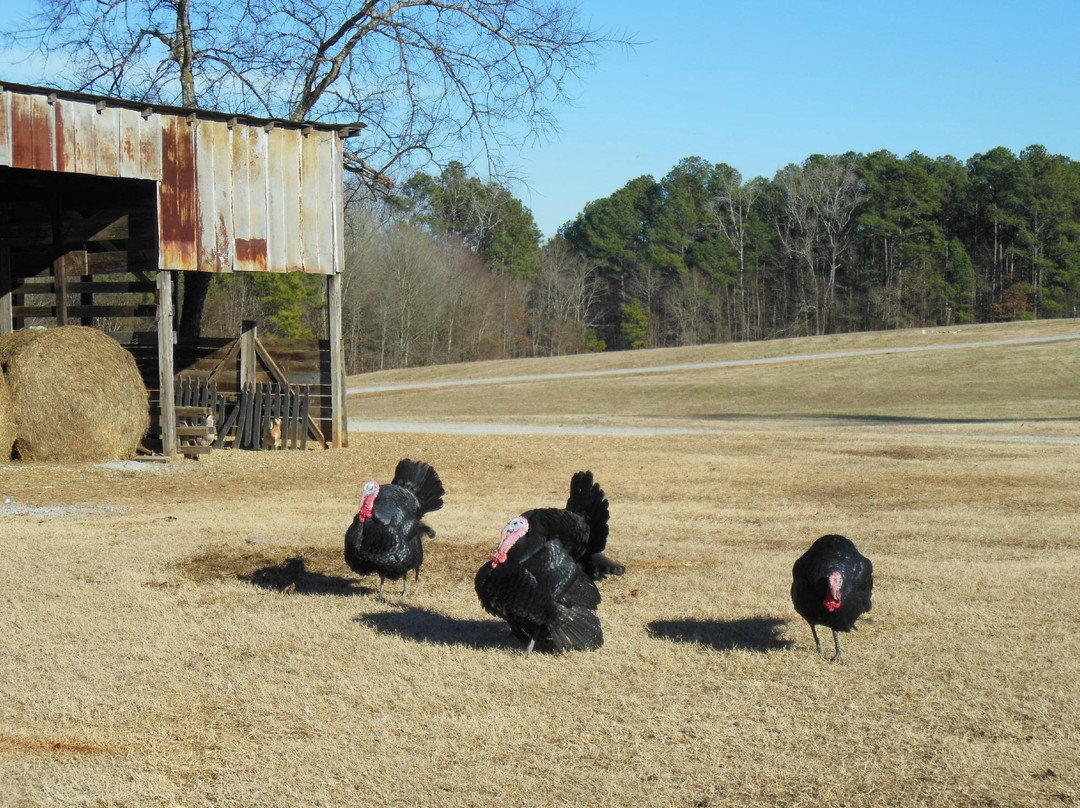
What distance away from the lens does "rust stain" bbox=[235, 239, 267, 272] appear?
16719 mm

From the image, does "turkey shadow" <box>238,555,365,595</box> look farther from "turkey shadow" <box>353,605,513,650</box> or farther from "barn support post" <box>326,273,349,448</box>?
"barn support post" <box>326,273,349,448</box>

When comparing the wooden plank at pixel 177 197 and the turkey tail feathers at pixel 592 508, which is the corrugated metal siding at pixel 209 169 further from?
the turkey tail feathers at pixel 592 508

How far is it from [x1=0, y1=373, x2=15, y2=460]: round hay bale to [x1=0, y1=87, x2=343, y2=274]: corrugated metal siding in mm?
2863

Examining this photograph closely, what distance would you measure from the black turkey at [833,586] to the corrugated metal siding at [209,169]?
12298 mm

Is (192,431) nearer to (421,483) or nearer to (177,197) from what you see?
(177,197)

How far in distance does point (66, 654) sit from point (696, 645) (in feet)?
12.5

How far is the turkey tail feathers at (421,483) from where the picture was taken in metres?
8.12

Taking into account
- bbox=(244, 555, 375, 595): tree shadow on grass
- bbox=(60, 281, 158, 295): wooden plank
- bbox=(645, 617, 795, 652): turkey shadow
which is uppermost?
bbox=(60, 281, 158, 295): wooden plank

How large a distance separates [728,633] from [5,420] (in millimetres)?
11643

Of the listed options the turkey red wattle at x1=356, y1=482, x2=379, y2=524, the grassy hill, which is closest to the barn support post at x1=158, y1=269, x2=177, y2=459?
the turkey red wattle at x1=356, y1=482, x2=379, y2=524

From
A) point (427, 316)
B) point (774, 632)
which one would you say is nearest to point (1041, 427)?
point (774, 632)

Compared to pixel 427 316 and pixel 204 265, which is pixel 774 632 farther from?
pixel 427 316

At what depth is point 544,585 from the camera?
20.0 feet

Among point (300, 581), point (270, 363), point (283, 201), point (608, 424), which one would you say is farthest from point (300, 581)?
point (608, 424)
